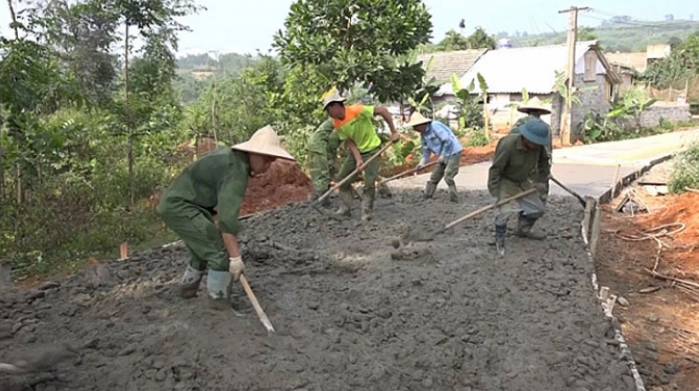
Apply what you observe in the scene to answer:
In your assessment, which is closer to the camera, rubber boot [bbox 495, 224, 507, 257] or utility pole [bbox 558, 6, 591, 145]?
rubber boot [bbox 495, 224, 507, 257]

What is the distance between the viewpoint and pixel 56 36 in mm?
7098

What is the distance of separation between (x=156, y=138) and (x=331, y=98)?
211 inches

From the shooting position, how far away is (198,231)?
3.95m

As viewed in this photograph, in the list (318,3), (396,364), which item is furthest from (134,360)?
(318,3)

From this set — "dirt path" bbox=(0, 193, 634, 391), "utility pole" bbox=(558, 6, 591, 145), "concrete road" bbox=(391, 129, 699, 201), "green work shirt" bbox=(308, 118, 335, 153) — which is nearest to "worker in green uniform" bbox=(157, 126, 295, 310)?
"dirt path" bbox=(0, 193, 634, 391)

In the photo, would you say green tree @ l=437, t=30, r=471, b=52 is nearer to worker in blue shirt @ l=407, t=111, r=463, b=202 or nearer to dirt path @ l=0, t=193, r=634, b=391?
worker in blue shirt @ l=407, t=111, r=463, b=202

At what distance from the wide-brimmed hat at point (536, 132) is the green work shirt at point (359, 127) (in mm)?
2020

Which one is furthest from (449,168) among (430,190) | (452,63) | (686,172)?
(452,63)

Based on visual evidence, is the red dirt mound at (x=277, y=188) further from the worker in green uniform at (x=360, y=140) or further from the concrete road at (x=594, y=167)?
the worker in green uniform at (x=360, y=140)

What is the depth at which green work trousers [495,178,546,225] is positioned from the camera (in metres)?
5.74

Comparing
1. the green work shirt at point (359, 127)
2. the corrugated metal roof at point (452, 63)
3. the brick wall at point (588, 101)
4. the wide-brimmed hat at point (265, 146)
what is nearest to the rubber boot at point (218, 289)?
the wide-brimmed hat at point (265, 146)

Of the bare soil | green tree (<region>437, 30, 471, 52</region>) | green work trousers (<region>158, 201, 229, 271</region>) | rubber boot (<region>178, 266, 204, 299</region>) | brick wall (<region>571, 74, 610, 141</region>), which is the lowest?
the bare soil

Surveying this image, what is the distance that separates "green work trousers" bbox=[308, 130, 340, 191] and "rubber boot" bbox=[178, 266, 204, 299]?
3.17 meters

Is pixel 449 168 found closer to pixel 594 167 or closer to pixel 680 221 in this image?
pixel 680 221
